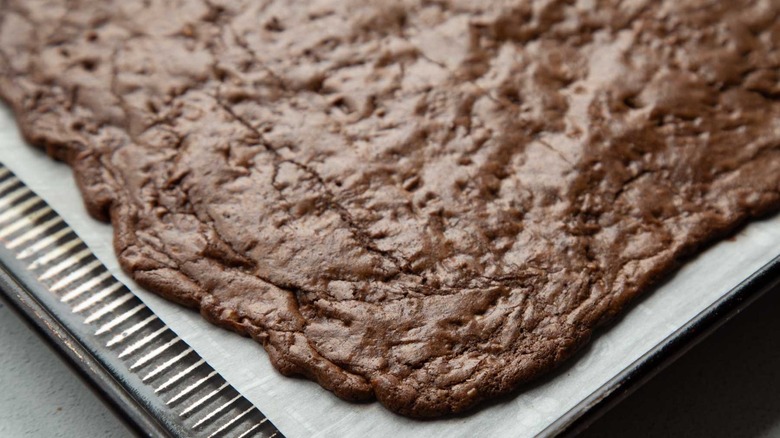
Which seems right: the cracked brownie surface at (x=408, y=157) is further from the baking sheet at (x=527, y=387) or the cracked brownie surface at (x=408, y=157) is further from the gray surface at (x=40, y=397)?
the gray surface at (x=40, y=397)

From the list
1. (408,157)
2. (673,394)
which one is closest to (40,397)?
(408,157)

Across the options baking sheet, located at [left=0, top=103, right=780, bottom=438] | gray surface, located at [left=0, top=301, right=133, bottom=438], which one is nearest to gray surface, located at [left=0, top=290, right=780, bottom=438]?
gray surface, located at [left=0, top=301, right=133, bottom=438]

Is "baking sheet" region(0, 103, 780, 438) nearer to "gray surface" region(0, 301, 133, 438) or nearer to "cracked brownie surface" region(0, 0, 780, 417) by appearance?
"cracked brownie surface" region(0, 0, 780, 417)

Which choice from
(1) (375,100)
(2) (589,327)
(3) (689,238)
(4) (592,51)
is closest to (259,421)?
(2) (589,327)

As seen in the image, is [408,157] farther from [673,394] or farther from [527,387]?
[673,394]

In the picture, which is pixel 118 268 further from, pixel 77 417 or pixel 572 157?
pixel 572 157
